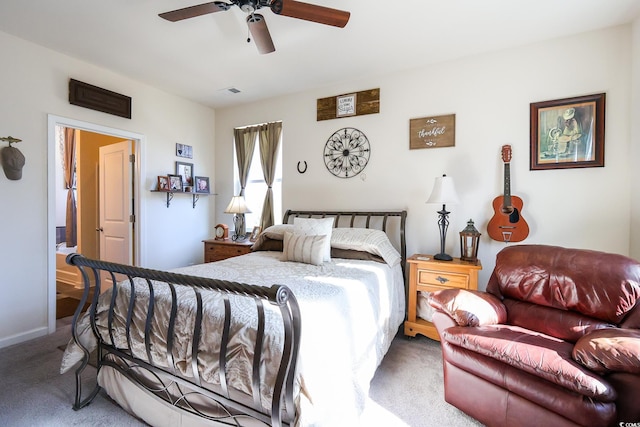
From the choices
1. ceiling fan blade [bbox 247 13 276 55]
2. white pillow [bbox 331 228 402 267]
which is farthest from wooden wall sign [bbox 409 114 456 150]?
ceiling fan blade [bbox 247 13 276 55]

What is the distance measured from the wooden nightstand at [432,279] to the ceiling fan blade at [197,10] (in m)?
2.53

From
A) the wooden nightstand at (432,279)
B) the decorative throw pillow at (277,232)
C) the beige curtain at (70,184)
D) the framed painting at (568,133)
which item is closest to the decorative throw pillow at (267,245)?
the decorative throw pillow at (277,232)

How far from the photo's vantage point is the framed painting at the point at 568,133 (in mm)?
2441

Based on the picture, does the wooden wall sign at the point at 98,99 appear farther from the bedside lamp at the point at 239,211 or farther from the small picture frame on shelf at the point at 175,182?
the bedside lamp at the point at 239,211

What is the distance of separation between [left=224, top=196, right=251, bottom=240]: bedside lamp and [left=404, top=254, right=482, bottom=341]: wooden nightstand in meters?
2.29

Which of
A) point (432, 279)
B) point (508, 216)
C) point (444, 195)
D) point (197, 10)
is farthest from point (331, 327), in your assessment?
point (508, 216)

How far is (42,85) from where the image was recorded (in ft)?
9.23

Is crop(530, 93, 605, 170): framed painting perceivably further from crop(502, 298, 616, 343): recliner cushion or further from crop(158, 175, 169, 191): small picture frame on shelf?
crop(158, 175, 169, 191): small picture frame on shelf

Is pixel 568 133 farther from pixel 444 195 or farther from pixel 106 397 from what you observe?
pixel 106 397

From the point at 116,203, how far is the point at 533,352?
468 centimetres

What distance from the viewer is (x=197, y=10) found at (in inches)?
72.5

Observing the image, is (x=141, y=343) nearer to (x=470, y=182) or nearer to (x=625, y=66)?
(x=470, y=182)

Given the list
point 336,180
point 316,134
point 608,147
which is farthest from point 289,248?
point 608,147

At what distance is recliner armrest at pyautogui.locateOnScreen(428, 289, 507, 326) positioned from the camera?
69.4 inches
